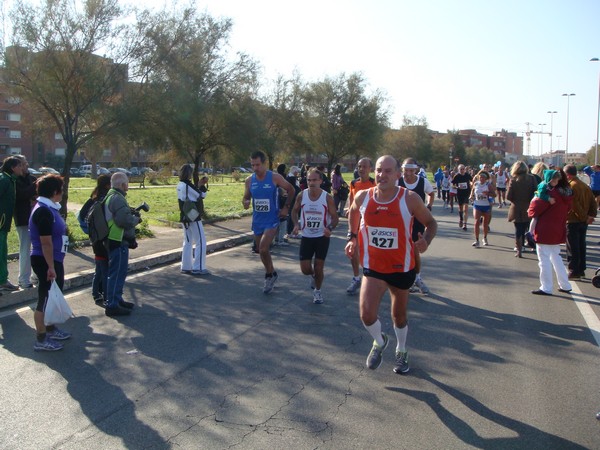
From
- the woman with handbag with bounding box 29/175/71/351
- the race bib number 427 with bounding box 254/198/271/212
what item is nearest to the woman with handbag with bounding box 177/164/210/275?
the race bib number 427 with bounding box 254/198/271/212

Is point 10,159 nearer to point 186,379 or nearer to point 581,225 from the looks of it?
point 186,379

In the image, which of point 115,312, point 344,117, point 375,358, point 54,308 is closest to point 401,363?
point 375,358

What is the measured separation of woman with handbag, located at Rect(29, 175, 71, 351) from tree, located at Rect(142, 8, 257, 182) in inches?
337

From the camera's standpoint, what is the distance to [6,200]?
784 centimetres

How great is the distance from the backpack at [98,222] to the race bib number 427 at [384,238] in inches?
150

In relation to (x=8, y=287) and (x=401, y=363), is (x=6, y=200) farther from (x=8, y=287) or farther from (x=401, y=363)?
(x=401, y=363)

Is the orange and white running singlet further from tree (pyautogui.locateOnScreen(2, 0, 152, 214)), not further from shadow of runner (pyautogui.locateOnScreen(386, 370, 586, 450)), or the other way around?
tree (pyautogui.locateOnScreen(2, 0, 152, 214))

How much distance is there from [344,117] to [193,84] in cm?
2147

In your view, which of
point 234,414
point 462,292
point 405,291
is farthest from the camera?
point 462,292

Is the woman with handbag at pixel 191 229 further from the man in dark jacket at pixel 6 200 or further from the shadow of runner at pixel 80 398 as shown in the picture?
the shadow of runner at pixel 80 398

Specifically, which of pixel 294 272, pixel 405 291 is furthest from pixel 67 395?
pixel 294 272

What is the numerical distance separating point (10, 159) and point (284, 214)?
3979 mm

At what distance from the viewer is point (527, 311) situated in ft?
24.5

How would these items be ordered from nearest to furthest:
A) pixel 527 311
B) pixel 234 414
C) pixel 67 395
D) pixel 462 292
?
pixel 234 414 → pixel 67 395 → pixel 527 311 → pixel 462 292
